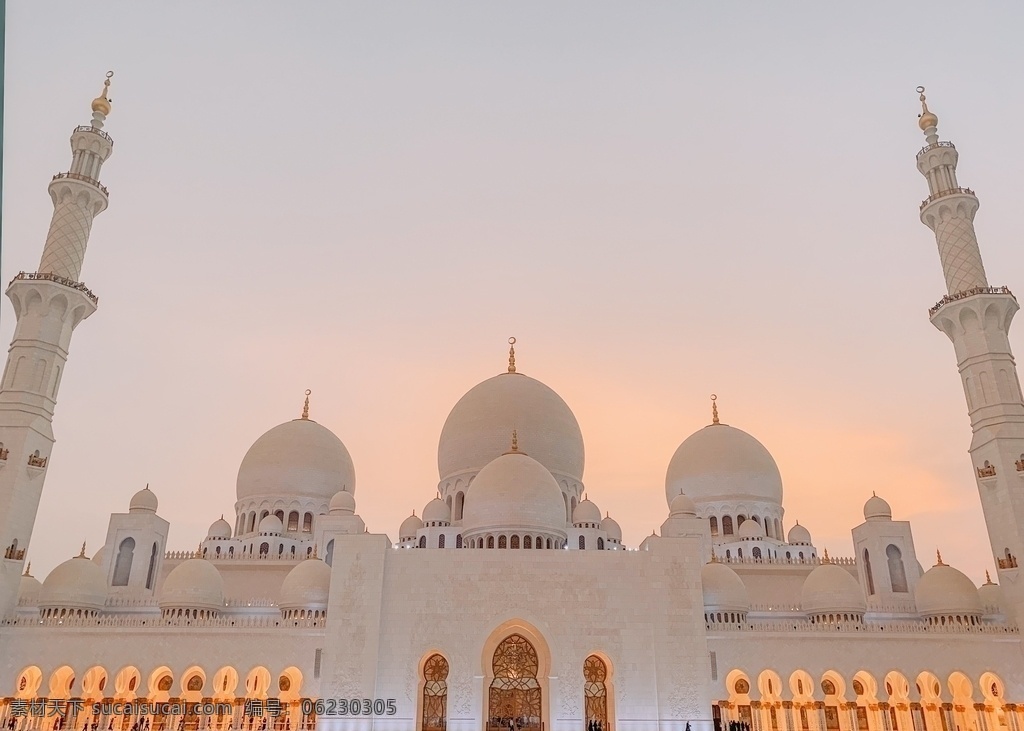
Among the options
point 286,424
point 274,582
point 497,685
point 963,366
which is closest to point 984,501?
point 963,366

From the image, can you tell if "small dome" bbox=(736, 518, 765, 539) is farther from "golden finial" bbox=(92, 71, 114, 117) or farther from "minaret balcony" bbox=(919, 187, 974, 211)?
"golden finial" bbox=(92, 71, 114, 117)

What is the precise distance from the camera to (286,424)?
34438 mm

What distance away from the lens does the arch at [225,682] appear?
71.0 ft

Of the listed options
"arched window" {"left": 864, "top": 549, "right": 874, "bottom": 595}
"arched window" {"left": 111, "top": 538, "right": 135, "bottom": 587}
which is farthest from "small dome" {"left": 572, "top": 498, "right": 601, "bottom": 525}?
"arched window" {"left": 111, "top": 538, "right": 135, "bottom": 587}

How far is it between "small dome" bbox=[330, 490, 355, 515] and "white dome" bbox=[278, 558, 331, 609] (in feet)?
18.7

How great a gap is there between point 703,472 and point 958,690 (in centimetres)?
1294

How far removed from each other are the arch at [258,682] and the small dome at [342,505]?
8.26 metres

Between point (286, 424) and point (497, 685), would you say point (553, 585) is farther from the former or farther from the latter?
point (286, 424)

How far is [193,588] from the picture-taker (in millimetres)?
23609

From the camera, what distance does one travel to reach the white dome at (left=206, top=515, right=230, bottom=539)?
1203 inches

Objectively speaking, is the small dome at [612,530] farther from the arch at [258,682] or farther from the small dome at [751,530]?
the arch at [258,682]

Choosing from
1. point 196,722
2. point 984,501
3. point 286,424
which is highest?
point 286,424

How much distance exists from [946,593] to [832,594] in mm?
3480

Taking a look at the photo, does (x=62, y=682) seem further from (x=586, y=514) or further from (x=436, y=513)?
(x=586, y=514)
